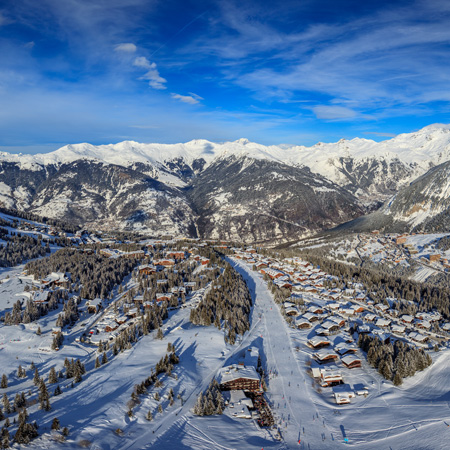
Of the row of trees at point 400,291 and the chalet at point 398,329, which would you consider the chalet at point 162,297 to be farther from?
the row of trees at point 400,291

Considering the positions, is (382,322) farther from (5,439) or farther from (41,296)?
(41,296)

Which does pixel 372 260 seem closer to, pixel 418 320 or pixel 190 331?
pixel 418 320

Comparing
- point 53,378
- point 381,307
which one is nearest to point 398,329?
point 381,307

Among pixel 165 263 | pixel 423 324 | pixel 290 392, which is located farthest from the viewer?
pixel 165 263

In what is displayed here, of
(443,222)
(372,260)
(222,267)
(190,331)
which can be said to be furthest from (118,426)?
(443,222)

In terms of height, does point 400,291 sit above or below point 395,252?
below

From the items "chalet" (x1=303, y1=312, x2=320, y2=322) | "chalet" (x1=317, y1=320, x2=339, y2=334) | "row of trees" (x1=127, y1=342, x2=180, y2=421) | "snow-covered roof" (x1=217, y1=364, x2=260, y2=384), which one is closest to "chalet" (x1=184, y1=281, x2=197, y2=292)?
"chalet" (x1=303, y1=312, x2=320, y2=322)

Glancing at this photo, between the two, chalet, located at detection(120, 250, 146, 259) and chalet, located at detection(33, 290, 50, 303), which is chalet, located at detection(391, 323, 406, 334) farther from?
chalet, located at detection(120, 250, 146, 259)
